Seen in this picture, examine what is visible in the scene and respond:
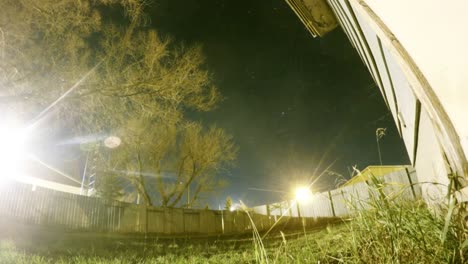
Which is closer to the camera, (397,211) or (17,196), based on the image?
(397,211)

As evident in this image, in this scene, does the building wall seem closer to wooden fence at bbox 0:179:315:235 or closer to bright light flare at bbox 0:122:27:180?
bright light flare at bbox 0:122:27:180

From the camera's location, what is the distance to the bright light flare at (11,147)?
9578 mm

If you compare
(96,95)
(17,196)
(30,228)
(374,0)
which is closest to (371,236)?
(374,0)

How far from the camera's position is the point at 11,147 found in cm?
1368

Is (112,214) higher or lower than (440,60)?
lower

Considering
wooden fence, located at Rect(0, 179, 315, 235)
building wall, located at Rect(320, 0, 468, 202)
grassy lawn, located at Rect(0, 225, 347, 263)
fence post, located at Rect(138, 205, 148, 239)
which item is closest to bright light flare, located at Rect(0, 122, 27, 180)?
wooden fence, located at Rect(0, 179, 315, 235)

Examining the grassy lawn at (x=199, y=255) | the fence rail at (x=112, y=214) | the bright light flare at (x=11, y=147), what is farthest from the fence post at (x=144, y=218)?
the grassy lawn at (x=199, y=255)

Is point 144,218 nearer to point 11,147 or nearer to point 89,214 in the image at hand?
point 89,214

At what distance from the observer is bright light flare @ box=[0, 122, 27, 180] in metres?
9.58

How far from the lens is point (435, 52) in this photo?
1.47 m

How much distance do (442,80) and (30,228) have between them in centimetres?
1402

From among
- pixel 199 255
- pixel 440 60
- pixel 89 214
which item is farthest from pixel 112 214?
pixel 440 60

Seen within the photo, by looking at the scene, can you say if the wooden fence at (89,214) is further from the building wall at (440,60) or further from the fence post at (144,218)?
the building wall at (440,60)

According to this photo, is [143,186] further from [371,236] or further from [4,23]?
[371,236]
